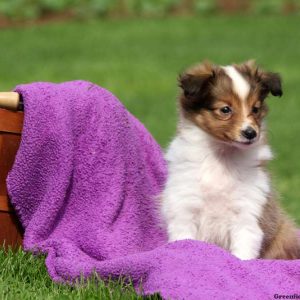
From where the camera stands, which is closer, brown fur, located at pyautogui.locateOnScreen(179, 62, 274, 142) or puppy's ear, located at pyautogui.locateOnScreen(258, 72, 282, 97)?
brown fur, located at pyautogui.locateOnScreen(179, 62, 274, 142)

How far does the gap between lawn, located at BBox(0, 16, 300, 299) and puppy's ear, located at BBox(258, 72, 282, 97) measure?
108 inches

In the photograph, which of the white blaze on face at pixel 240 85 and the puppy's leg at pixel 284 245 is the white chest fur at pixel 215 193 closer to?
the puppy's leg at pixel 284 245

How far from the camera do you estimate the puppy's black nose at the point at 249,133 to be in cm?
511

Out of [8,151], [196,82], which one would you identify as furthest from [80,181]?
[196,82]

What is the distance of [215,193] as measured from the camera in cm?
539

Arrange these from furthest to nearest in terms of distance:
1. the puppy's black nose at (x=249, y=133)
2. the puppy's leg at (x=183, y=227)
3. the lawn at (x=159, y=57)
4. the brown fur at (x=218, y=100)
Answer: the lawn at (x=159, y=57), the puppy's leg at (x=183, y=227), the brown fur at (x=218, y=100), the puppy's black nose at (x=249, y=133)

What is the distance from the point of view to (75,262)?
5.16m

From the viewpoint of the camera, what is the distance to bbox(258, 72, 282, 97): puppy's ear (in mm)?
5414

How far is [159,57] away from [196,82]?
43.8ft

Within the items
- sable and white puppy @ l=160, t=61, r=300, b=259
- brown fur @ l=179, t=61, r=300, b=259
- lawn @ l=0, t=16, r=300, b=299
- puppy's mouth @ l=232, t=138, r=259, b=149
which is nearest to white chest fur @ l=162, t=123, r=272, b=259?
sable and white puppy @ l=160, t=61, r=300, b=259

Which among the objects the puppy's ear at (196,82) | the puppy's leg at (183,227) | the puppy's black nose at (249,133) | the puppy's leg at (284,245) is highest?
the puppy's ear at (196,82)

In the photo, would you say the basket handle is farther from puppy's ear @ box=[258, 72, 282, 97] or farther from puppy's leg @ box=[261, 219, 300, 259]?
puppy's leg @ box=[261, 219, 300, 259]

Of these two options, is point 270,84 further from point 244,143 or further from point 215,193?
point 215,193

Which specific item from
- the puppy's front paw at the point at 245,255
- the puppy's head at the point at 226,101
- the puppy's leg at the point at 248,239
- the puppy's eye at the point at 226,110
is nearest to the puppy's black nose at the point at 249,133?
the puppy's head at the point at 226,101
